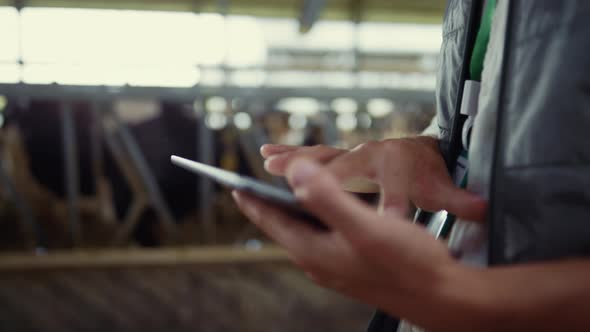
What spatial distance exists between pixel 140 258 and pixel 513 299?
227 centimetres

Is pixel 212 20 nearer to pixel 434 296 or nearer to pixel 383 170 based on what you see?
pixel 383 170

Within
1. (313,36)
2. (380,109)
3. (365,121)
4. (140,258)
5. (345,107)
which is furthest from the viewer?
(313,36)

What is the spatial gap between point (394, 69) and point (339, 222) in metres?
3.22

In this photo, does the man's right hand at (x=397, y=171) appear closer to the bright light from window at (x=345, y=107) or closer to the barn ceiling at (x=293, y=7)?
the bright light from window at (x=345, y=107)

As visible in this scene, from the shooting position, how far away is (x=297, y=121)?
358 cm

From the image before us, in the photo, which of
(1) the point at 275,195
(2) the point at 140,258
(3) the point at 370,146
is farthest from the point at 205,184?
(1) the point at 275,195

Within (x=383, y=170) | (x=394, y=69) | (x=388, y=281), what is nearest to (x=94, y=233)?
(x=394, y=69)

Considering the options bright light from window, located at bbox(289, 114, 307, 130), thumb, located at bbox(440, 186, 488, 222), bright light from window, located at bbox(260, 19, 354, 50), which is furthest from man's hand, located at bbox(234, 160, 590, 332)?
bright light from window, located at bbox(260, 19, 354, 50)

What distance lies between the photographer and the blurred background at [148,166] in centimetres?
239

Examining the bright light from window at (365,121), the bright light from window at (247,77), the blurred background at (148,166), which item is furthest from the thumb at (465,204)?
the bright light from window at (365,121)

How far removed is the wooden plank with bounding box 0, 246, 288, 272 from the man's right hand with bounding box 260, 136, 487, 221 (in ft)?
6.21

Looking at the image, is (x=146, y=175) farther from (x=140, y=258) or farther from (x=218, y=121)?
(x=218, y=121)

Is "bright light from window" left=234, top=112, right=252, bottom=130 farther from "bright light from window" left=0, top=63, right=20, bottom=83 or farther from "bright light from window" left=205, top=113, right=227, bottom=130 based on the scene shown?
"bright light from window" left=0, top=63, right=20, bottom=83

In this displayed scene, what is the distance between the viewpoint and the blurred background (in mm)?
2389
